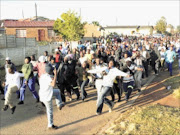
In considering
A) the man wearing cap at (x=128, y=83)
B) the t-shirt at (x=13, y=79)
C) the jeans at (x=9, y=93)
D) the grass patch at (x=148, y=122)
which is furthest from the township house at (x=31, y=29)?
the grass patch at (x=148, y=122)

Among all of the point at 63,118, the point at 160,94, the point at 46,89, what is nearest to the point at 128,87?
the point at 160,94

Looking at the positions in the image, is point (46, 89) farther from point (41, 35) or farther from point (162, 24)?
point (162, 24)

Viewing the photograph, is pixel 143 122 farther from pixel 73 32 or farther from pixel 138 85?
pixel 73 32

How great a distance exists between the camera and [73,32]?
77.5 feet

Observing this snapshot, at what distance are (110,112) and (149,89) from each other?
318 centimetres

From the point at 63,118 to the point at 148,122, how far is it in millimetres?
2428

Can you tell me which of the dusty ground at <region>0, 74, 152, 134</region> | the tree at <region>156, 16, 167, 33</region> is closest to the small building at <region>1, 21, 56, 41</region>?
the dusty ground at <region>0, 74, 152, 134</region>

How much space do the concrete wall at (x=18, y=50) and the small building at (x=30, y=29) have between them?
29.1 feet

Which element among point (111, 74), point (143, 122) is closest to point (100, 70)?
point (111, 74)

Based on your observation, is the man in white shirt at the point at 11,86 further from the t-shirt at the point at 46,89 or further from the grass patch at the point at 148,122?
the grass patch at the point at 148,122

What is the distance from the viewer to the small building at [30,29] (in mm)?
30000

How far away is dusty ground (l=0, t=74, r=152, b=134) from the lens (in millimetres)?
5156

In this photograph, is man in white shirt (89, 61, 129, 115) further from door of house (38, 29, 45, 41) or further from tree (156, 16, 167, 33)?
tree (156, 16, 167, 33)

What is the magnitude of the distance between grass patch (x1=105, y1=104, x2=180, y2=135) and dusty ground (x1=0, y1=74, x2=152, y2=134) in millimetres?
462
